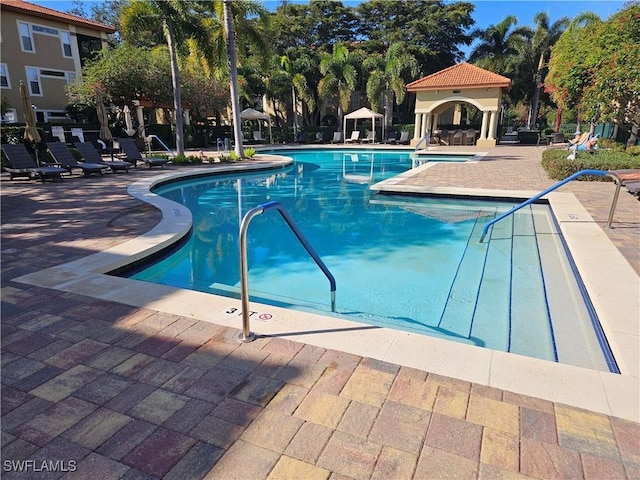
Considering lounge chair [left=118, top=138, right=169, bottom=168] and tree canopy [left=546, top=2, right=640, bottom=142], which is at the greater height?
tree canopy [left=546, top=2, right=640, bottom=142]

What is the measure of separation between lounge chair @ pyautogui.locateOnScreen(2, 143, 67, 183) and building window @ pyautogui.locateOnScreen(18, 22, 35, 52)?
17.0 metres

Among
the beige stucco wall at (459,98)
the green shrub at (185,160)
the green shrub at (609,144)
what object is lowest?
the green shrub at (185,160)

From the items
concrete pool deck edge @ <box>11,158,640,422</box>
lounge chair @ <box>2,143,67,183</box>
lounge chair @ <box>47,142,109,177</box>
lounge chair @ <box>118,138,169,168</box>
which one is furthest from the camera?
lounge chair @ <box>118,138,169,168</box>

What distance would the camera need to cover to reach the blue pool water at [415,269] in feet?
13.8

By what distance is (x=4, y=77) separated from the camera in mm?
22469

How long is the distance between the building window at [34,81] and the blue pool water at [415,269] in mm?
20519

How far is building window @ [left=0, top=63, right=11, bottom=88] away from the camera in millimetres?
22250

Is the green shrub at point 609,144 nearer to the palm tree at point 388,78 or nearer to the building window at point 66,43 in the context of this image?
the palm tree at point 388,78

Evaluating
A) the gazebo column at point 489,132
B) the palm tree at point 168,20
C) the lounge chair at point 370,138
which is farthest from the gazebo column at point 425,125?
the palm tree at point 168,20

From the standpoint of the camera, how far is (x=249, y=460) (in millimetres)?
1927

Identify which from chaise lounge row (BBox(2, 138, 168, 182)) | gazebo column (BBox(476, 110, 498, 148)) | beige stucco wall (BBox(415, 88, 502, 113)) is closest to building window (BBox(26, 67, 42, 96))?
chaise lounge row (BBox(2, 138, 168, 182))

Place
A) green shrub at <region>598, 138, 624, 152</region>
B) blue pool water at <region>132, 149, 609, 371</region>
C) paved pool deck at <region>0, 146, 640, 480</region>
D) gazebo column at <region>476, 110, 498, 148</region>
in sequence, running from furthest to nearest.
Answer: gazebo column at <region>476, 110, 498, 148</region> < green shrub at <region>598, 138, 624, 152</region> < blue pool water at <region>132, 149, 609, 371</region> < paved pool deck at <region>0, 146, 640, 480</region>

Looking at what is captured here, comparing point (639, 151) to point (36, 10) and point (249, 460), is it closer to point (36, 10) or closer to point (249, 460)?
point (249, 460)

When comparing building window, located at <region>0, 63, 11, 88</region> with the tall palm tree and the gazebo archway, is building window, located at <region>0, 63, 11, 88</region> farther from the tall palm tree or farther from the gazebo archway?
the gazebo archway
